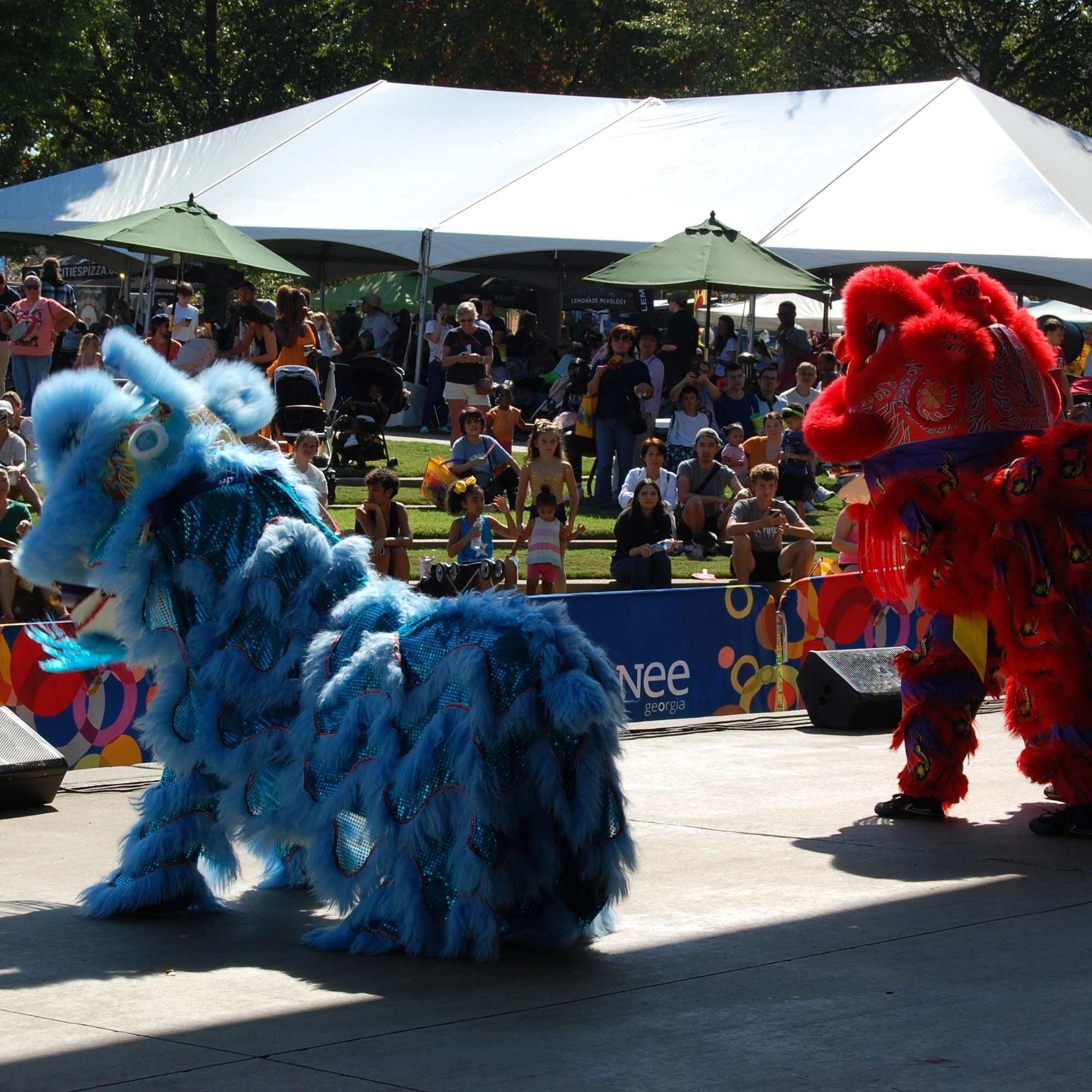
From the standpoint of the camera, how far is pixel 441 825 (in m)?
4.81

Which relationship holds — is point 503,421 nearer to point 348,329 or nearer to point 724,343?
point 724,343

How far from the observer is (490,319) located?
2522 cm

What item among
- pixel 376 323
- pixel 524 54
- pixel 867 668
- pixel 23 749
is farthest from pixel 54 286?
pixel 524 54

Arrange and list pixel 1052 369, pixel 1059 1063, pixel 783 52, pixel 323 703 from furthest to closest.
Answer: pixel 783 52 → pixel 1052 369 → pixel 323 703 → pixel 1059 1063

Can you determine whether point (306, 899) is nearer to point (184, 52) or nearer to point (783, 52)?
point (783, 52)

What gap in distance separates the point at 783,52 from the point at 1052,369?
31.5m

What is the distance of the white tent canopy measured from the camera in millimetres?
19688

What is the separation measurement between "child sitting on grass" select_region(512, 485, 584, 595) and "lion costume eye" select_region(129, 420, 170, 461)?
23.2ft

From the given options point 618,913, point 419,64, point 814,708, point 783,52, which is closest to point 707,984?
point 618,913

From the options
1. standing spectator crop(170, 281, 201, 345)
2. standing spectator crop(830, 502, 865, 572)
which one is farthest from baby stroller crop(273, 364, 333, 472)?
standing spectator crop(830, 502, 865, 572)

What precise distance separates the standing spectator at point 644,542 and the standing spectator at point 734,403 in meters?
5.81

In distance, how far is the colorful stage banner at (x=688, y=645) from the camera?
9.77 m

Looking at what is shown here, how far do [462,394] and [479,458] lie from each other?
4.32 metres

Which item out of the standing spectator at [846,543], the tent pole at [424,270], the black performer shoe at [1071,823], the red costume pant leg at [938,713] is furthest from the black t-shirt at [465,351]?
the black performer shoe at [1071,823]
